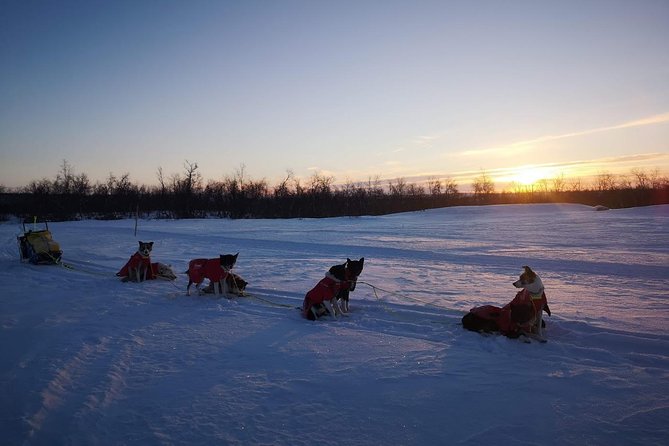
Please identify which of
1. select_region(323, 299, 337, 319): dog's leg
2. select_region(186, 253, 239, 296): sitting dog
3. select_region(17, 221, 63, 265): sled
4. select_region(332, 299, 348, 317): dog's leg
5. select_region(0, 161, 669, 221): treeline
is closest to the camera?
select_region(323, 299, 337, 319): dog's leg

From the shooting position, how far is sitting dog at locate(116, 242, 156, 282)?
31.9 feet

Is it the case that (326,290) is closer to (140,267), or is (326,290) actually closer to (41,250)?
(140,267)

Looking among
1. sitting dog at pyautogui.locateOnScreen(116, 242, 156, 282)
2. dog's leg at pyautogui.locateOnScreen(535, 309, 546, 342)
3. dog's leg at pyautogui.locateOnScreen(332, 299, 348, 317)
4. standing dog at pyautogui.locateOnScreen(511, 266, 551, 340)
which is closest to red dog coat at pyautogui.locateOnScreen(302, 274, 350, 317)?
dog's leg at pyautogui.locateOnScreen(332, 299, 348, 317)

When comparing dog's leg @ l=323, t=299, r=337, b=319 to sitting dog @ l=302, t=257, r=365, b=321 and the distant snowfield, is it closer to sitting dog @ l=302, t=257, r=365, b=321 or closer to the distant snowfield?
sitting dog @ l=302, t=257, r=365, b=321

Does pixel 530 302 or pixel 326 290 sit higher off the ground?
pixel 530 302

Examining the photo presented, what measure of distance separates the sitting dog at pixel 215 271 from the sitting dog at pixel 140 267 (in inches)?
89.6

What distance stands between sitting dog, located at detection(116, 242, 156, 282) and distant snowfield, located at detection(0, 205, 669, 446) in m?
0.37

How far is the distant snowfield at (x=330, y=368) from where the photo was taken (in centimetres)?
330

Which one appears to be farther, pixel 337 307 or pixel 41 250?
pixel 41 250

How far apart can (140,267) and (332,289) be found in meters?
5.90

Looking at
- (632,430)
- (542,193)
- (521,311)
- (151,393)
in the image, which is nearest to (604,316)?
(521,311)

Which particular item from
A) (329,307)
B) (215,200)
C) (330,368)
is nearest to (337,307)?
(329,307)

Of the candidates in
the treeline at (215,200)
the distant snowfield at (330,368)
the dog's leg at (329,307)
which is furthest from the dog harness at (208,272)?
the treeline at (215,200)

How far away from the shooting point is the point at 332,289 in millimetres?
6445
